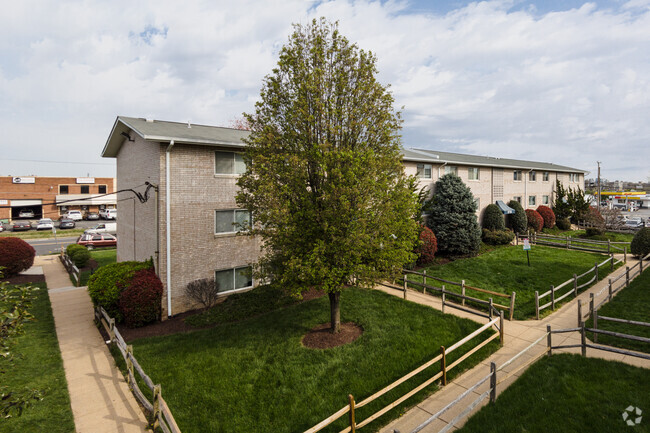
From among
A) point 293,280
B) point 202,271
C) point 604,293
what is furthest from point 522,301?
point 202,271

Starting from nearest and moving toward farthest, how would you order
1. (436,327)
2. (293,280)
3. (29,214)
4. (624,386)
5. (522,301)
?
(624,386) < (293,280) < (436,327) < (522,301) < (29,214)

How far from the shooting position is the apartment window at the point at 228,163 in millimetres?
15359

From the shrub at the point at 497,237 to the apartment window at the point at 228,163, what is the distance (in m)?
21.7

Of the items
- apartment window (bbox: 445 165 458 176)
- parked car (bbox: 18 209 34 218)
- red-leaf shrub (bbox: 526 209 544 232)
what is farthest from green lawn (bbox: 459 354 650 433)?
parked car (bbox: 18 209 34 218)

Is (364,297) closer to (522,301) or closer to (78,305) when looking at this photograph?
(522,301)

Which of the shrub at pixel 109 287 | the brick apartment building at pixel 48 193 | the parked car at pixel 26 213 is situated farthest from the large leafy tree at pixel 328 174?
the parked car at pixel 26 213

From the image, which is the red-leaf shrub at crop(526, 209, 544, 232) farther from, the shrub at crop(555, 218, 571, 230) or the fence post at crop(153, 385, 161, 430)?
the fence post at crop(153, 385, 161, 430)

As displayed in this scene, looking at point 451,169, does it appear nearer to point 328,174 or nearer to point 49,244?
point 328,174

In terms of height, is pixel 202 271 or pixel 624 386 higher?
pixel 202 271

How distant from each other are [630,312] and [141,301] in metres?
19.2

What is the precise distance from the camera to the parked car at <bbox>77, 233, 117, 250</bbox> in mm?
32859

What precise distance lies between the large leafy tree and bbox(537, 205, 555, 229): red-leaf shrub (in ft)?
108

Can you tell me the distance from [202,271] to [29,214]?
6366 centimetres

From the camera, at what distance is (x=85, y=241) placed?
3294cm
